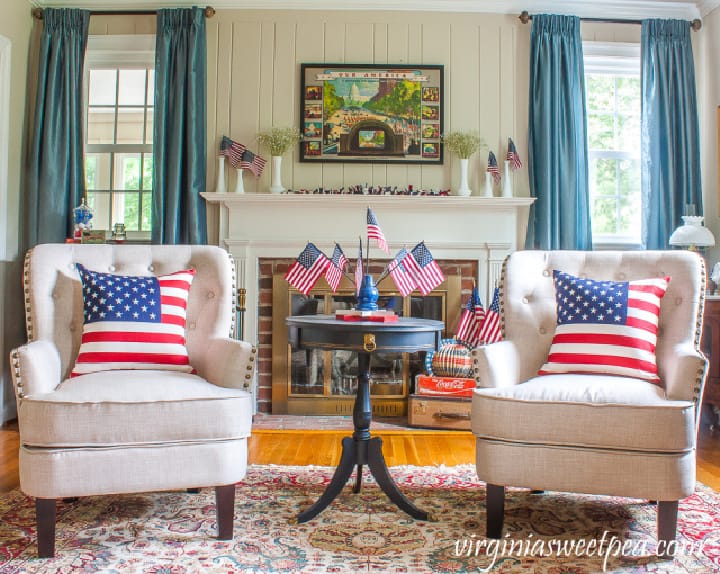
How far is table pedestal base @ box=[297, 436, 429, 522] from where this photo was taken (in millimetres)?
2195

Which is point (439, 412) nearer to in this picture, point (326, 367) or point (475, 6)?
point (326, 367)

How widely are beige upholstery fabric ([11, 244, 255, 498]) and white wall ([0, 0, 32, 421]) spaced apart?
1760mm

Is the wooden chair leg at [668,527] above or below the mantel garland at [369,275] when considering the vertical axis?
below

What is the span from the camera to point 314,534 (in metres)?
2.05

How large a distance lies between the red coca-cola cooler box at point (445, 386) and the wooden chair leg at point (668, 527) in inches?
72.2

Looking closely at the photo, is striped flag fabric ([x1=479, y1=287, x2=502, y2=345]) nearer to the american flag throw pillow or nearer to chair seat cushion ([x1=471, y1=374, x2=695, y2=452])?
the american flag throw pillow

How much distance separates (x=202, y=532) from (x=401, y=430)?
5.91 feet

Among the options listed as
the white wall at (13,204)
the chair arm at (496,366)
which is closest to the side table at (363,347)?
the chair arm at (496,366)

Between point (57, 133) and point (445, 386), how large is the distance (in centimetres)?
279

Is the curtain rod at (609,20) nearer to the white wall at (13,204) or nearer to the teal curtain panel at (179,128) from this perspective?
the teal curtain panel at (179,128)

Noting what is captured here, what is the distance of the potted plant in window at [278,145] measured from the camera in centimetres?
414

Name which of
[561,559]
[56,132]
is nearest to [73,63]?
[56,132]

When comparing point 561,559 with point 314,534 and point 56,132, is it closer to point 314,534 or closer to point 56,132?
point 314,534

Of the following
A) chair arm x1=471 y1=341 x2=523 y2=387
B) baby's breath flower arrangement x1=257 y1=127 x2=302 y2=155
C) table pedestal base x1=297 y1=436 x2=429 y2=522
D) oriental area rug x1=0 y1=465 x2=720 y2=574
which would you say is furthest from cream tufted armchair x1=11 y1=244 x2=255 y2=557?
baby's breath flower arrangement x1=257 y1=127 x2=302 y2=155
